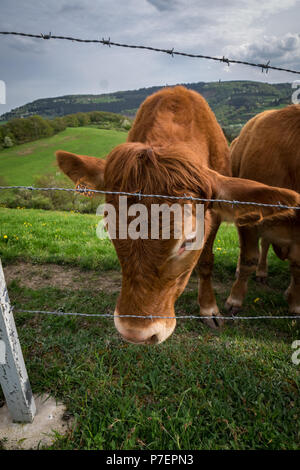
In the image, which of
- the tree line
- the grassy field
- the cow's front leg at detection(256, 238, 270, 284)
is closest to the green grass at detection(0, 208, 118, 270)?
the grassy field

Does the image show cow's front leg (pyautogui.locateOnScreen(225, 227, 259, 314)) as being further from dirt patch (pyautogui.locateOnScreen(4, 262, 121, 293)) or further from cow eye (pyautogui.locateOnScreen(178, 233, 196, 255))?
cow eye (pyautogui.locateOnScreen(178, 233, 196, 255))

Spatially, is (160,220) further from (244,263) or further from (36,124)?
(36,124)

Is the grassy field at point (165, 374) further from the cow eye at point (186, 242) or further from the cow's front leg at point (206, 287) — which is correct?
the cow eye at point (186, 242)

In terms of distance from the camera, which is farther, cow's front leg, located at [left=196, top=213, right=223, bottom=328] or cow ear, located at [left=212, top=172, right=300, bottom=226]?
cow's front leg, located at [left=196, top=213, right=223, bottom=328]

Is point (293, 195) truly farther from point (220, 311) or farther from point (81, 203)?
point (81, 203)

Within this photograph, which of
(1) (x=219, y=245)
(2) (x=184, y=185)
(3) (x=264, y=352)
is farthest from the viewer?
(1) (x=219, y=245)

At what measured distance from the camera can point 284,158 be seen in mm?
2967

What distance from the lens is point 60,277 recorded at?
4.61m

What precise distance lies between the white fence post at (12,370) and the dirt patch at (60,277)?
7.11 feet

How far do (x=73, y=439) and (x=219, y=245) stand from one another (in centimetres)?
459

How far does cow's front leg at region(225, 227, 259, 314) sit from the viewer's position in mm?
3664

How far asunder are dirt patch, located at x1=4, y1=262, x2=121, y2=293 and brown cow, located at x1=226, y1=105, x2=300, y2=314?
5.91 ft

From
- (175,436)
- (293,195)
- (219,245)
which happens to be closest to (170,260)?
(293,195)

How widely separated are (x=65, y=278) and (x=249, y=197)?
341 cm
